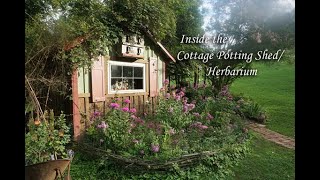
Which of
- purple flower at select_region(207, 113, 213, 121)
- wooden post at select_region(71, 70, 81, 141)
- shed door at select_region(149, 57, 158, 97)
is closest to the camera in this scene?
wooden post at select_region(71, 70, 81, 141)

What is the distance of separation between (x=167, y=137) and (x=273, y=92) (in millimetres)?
1805

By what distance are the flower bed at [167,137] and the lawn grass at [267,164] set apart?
6.7 inches

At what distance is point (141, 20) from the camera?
4.57 meters

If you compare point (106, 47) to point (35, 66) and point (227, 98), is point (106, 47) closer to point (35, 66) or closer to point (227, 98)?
point (35, 66)

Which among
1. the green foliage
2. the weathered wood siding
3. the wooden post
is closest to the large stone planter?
the green foliage

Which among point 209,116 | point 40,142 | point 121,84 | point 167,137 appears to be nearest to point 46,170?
Result: point 40,142

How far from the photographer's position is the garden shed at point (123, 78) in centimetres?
415

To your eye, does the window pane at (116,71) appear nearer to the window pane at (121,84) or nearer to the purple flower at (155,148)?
the window pane at (121,84)

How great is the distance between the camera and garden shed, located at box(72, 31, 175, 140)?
4.15 metres

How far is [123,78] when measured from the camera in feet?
15.7

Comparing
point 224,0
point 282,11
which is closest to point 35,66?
point 224,0

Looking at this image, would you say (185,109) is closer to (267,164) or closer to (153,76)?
(153,76)

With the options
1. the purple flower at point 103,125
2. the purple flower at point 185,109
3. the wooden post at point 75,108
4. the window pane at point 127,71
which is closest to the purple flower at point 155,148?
the purple flower at point 103,125

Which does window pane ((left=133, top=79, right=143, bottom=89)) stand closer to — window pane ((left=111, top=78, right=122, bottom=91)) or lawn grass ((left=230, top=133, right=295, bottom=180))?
window pane ((left=111, top=78, right=122, bottom=91))
